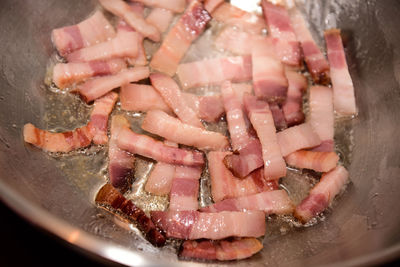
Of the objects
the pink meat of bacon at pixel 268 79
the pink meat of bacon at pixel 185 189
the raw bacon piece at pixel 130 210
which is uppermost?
the pink meat of bacon at pixel 268 79

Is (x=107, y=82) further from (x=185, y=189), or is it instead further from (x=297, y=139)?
(x=297, y=139)

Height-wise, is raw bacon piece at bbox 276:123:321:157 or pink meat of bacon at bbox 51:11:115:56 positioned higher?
pink meat of bacon at bbox 51:11:115:56

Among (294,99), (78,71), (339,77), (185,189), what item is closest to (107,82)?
(78,71)

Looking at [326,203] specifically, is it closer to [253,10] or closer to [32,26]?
[253,10]

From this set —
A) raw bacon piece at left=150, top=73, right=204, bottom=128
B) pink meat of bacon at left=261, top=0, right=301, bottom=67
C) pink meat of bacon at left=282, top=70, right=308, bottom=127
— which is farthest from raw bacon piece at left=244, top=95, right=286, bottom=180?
pink meat of bacon at left=261, top=0, right=301, bottom=67

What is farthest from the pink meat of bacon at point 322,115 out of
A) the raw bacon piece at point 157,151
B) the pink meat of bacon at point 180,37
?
the pink meat of bacon at point 180,37

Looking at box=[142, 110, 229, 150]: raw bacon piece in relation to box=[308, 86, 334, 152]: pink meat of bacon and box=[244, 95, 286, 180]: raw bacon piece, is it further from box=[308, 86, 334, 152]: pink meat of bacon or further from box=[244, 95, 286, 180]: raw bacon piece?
box=[308, 86, 334, 152]: pink meat of bacon

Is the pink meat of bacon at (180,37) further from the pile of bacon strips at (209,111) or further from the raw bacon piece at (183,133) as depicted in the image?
the raw bacon piece at (183,133)
